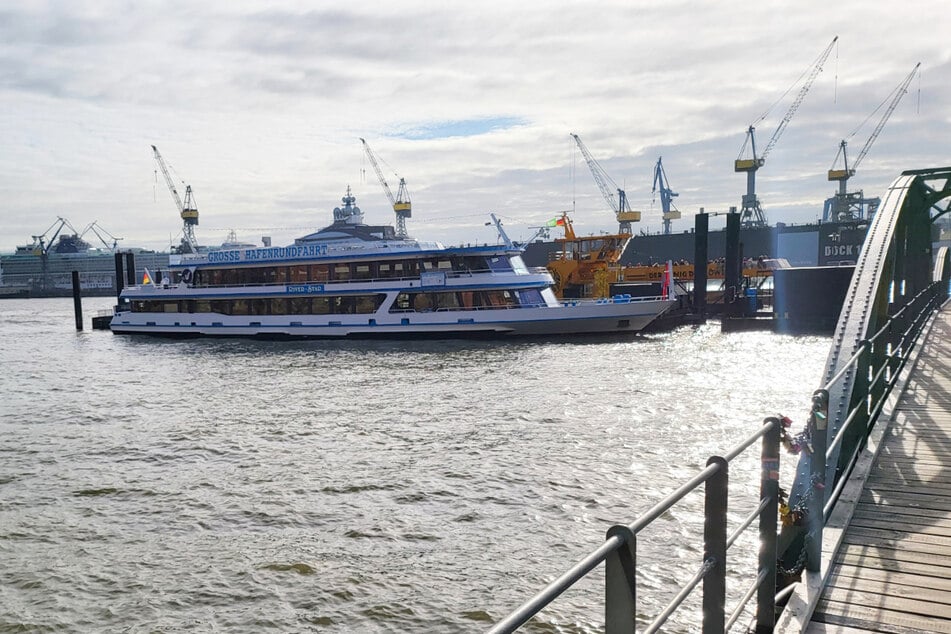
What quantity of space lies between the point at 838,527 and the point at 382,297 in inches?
1393

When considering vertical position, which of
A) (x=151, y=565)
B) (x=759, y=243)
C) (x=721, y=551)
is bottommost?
(x=151, y=565)

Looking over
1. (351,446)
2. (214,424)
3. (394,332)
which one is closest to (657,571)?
(351,446)

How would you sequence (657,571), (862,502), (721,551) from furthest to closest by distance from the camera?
(657,571), (862,502), (721,551)

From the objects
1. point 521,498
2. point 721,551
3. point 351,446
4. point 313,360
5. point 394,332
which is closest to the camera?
point 721,551

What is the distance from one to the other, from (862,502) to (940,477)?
1.12 meters

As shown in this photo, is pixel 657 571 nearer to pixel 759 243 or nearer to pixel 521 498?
pixel 521 498

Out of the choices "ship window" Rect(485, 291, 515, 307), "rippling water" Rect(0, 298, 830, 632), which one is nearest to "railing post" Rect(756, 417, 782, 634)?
"rippling water" Rect(0, 298, 830, 632)

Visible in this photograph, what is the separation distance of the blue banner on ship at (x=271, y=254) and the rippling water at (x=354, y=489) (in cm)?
1476

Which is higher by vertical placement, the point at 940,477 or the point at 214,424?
the point at 940,477

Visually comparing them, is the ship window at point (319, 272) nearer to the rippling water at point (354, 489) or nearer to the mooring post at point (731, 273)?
the rippling water at point (354, 489)

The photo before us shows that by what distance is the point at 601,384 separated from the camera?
23609 mm

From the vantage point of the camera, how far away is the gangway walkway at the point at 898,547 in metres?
4.08

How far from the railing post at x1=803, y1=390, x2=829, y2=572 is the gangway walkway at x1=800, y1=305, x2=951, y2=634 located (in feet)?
0.72

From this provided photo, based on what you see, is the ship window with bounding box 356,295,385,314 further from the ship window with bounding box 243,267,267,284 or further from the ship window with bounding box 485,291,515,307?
the ship window with bounding box 243,267,267,284
